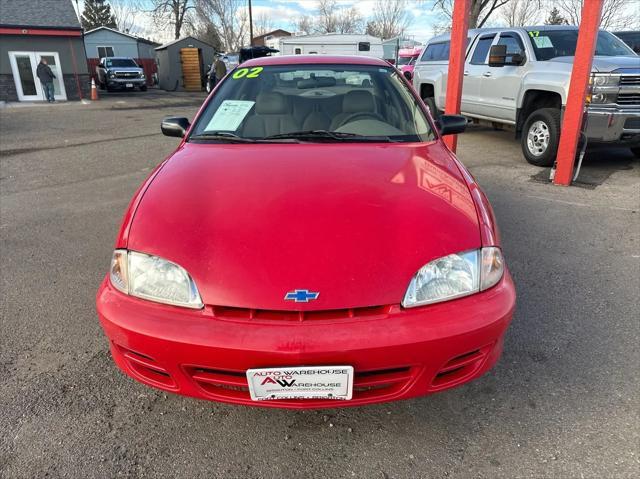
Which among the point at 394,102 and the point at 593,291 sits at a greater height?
the point at 394,102

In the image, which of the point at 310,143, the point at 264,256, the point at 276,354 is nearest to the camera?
the point at 276,354

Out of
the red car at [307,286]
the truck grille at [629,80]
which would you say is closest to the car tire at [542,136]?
the truck grille at [629,80]

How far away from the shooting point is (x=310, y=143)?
2684 millimetres

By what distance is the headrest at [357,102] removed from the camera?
305cm

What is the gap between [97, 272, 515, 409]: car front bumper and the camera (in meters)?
1.62

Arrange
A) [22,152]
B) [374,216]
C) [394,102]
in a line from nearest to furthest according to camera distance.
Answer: [374,216], [394,102], [22,152]

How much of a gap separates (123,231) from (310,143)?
3.86 ft

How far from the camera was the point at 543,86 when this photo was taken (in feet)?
A: 21.8

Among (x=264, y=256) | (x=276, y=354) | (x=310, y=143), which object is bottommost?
(x=276, y=354)

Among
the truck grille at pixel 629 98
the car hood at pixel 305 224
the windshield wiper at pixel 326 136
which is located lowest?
the car hood at pixel 305 224

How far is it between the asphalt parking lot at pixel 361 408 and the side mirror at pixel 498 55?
13.6 feet

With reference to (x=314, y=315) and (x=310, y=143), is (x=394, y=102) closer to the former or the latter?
(x=310, y=143)

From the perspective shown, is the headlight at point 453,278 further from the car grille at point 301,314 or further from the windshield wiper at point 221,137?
the windshield wiper at point 221,137

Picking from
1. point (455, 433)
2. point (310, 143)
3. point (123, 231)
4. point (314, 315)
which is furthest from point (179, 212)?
point (455, 433)
